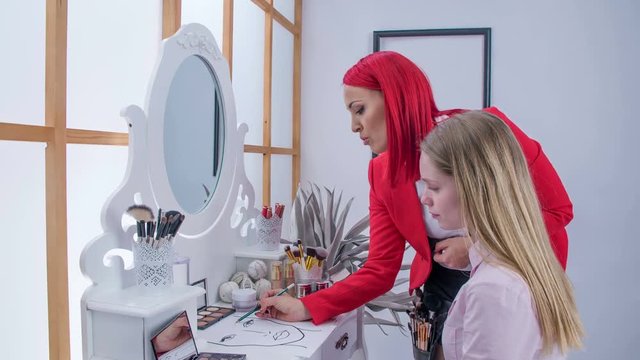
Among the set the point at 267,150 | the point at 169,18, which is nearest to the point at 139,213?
the point at 169,18

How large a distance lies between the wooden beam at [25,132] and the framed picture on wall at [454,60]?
2.06 meters

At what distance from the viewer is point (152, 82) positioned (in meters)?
1.42

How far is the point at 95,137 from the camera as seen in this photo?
136 cm

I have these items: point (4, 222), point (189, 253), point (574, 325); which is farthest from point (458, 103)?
Answer: point (4, 222)

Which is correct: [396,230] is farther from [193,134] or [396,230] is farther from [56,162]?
[56,162]

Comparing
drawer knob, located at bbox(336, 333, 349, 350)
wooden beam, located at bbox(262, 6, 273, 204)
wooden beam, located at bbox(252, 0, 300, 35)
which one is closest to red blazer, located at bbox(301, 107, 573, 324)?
drawer knob, located at bbox(336, 333, 349, 350)

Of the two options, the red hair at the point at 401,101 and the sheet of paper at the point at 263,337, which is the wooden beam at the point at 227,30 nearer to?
the red hair at the point at 401,101

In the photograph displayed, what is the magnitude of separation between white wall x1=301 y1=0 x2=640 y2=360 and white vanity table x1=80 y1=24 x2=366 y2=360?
147 cm

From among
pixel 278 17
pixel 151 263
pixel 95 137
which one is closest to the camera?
pixel 151 263

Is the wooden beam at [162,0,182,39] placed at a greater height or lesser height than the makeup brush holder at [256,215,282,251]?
greater

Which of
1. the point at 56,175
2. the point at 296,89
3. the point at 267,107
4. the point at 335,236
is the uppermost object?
the point at 296,89

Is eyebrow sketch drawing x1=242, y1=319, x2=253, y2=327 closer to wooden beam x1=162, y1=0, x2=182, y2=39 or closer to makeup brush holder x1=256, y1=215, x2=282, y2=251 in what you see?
makeup brush holder x1=256, y1=215, x2=282, y2=251

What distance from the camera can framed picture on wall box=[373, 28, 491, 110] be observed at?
279 cm

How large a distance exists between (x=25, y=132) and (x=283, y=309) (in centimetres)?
79
